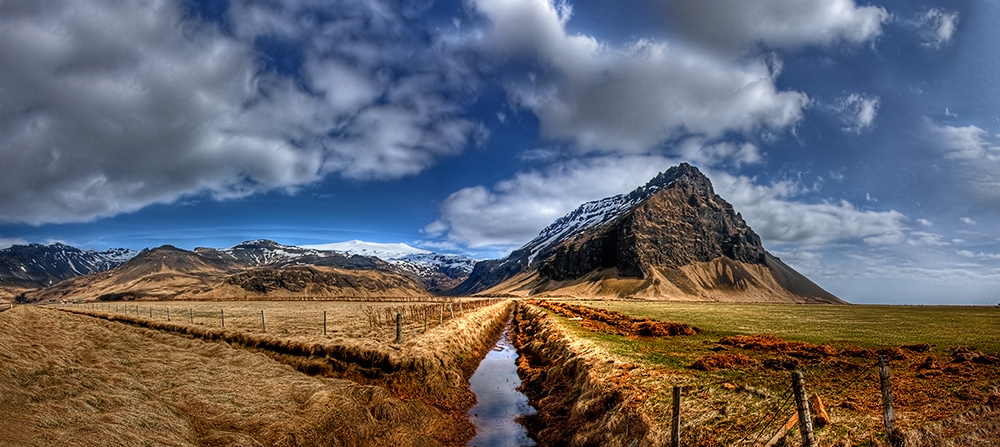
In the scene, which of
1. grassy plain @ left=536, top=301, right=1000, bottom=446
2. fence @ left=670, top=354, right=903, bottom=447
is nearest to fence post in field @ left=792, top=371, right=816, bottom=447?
fence @ left=670, top=354, right=903, bottom=447

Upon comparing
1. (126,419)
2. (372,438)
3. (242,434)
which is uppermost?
(126,419)

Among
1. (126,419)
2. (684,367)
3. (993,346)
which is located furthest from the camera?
(993,346)

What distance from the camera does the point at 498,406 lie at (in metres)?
22.9

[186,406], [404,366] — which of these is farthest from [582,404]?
[186,406]

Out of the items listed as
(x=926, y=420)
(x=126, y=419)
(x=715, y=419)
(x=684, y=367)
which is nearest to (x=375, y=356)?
(x=126, y=419)

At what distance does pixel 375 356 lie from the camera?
24719 millimetres

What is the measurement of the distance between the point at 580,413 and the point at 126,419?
1363 cm

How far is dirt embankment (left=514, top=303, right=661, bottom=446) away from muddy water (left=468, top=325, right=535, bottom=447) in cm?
63

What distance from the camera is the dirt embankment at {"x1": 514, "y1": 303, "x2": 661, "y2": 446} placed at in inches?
533

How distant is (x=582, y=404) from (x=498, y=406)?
744 cm

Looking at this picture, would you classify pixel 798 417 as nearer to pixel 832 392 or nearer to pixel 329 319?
pixel 832 392

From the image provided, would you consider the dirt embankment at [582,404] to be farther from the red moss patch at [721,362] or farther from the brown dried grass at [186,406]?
the brown dried grass at [186,406]

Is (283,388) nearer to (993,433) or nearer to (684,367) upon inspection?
(684,367)

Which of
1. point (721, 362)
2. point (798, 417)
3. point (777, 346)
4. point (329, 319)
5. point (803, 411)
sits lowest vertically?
point (329, 319)
